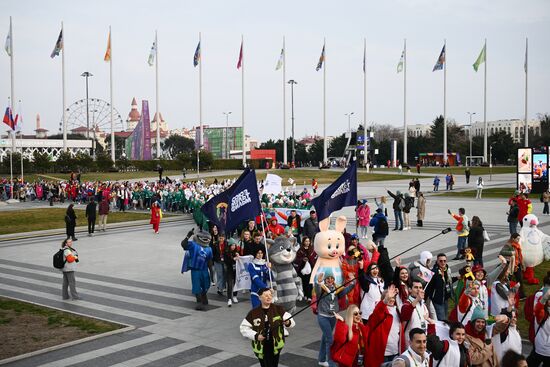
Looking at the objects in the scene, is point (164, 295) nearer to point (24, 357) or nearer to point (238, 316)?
point (238, 316)

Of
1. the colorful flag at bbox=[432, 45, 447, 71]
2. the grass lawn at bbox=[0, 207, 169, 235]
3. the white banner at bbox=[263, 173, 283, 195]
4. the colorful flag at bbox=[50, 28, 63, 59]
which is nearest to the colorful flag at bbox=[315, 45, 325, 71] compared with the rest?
the colorful flag at bbox=[432, 45, 447, 71]

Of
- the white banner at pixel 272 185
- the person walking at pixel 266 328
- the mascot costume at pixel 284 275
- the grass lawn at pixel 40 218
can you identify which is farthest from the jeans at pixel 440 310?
the grass lawn at pixel 40 218

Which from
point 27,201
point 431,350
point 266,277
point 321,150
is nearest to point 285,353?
point 266,277

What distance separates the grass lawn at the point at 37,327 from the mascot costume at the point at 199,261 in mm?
1856

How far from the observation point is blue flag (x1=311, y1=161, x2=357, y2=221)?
11.5 m

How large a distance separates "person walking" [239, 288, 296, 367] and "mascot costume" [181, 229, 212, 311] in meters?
4.96

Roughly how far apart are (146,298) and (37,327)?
8.98 ft

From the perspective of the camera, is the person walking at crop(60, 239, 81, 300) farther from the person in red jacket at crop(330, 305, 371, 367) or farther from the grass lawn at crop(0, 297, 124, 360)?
the person in red jacket at crop(330, 305, 371, 367)

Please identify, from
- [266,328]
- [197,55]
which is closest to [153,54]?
[197,55]

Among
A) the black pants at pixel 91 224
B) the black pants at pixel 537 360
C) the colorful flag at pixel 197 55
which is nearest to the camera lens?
the black pants at pixel 537 360

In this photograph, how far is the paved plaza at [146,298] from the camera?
9156mm

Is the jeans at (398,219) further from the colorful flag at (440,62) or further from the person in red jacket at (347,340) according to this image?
the colorful flag at (440,62)

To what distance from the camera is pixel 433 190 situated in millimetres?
47188

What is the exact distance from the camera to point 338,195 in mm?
11711
